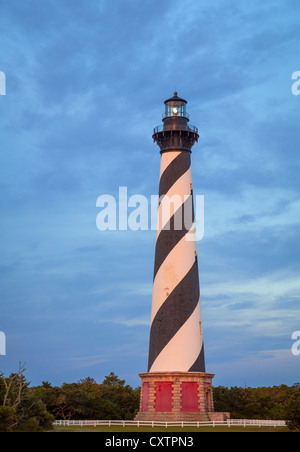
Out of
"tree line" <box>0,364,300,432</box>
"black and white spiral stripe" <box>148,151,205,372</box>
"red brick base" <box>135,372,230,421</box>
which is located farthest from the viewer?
"black and white spiral stripe" <box>148,151,205,372</box>

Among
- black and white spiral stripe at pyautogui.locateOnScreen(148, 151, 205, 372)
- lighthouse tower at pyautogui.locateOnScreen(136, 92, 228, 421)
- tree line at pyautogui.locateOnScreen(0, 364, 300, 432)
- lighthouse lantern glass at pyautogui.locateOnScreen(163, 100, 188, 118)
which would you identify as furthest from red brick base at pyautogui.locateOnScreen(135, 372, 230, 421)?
lighthouse lantern glass at pyautogui.locateOnScreen(163, 100, 188, 118)

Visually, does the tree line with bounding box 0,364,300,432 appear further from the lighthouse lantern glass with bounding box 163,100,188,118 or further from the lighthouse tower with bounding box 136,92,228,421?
the lighthouse lantern glass with bounding box 163,100,188,118

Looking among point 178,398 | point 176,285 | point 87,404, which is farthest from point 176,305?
point 87,404

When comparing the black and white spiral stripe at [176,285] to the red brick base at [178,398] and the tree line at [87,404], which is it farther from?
the tree line at [87,404]

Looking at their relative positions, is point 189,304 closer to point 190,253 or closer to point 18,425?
point 190,253

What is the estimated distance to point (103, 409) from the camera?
140ft

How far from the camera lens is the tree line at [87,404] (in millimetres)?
30781

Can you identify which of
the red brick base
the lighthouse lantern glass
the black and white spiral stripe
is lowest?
the red brick base

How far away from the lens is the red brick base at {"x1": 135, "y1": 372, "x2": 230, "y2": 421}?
37438 millimetres

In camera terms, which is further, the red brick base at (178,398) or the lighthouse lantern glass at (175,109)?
the lighthouse lantern glass at (175,109)

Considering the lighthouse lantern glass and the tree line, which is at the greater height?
the lighthouse lantern glass

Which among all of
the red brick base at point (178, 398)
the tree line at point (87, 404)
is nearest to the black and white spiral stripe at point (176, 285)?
the red brick base at point (178, 398)
